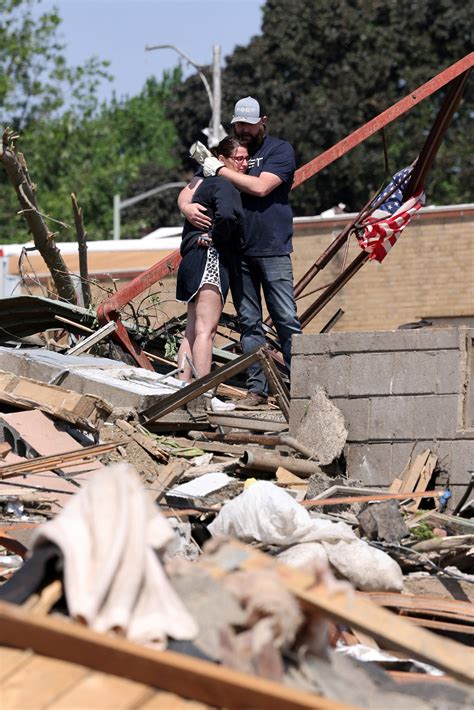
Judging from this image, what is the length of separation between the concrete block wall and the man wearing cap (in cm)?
69

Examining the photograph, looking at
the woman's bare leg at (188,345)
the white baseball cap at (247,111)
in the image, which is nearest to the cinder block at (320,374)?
the woman's bare leg at (188,345)

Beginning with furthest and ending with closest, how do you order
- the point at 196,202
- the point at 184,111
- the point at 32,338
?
the point at 184,111 < the point at 32,338 < the point at 196,202

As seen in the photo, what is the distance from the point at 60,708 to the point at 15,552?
3.65 m

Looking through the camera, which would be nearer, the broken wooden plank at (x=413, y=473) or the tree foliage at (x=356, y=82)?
the broken wooden plank at (x=413, y=473)

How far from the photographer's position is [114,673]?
2.92m

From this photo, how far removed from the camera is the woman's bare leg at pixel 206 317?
918 centimetres

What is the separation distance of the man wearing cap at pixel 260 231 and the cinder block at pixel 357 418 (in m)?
0.84

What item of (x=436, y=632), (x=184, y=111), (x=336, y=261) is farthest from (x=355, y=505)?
(x=184, y=111)

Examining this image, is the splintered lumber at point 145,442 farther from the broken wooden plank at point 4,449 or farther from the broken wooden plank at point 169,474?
the broken wooden plank at point 4,449

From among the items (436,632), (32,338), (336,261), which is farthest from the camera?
(336,261)

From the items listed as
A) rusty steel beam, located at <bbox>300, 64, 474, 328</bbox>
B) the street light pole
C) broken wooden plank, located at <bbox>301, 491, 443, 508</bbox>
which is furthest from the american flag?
the street light pole

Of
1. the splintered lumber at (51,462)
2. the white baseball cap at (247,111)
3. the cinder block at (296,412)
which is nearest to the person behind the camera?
the splintered lumber at (51,462)

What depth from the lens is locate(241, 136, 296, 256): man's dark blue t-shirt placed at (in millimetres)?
9039

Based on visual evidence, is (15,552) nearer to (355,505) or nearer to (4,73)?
(355,505)
